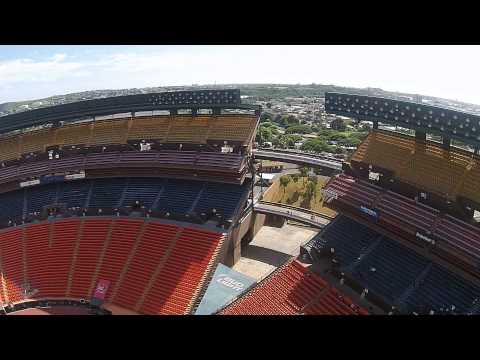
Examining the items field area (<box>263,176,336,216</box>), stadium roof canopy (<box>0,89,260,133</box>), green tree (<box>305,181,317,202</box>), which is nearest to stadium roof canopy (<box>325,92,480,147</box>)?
stadium roof canopy (<box>0,89,260,133</box>)

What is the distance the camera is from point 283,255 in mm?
37344

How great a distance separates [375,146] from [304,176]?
23.2 metres

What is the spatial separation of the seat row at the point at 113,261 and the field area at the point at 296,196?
15.2 m

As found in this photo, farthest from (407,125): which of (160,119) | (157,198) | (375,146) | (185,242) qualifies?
(160,119)

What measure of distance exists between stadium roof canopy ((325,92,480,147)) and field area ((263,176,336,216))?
14210 millimetres

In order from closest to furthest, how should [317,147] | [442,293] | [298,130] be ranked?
[442,293] < [317,147] < [298,130]

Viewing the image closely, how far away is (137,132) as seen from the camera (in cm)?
4300

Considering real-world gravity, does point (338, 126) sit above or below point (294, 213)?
below

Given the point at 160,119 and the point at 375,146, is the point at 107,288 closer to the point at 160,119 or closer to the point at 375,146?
the point at 160,119

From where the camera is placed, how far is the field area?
151 feet

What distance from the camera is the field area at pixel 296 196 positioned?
45.9 meters

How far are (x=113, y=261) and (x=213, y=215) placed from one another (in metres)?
9.68

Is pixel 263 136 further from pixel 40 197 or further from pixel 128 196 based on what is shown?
pixel 40 197

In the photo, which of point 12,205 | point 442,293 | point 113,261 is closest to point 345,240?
point 442,293
